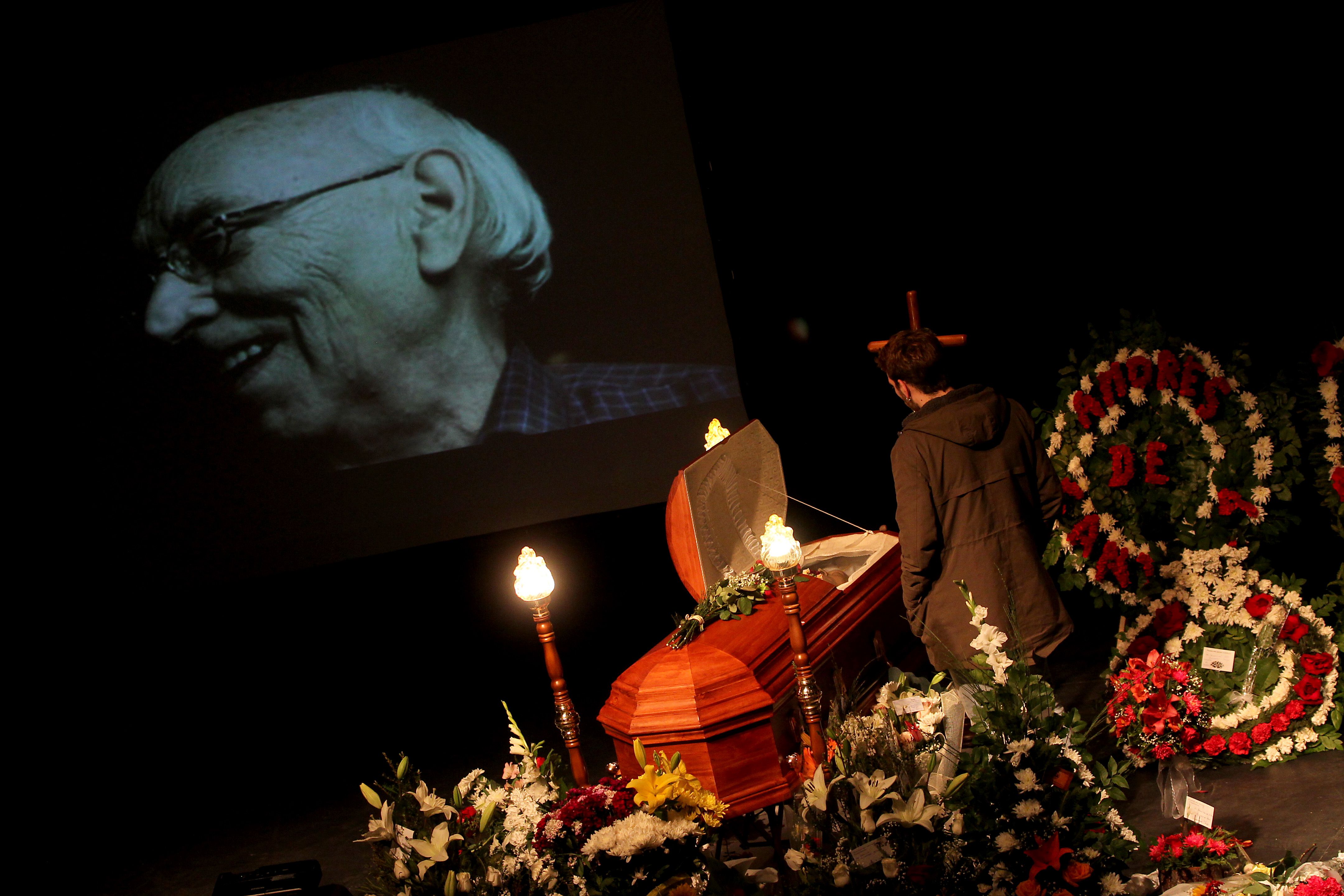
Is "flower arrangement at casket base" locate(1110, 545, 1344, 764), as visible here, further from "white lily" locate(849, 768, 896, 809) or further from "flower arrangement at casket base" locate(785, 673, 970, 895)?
"white lily" locate(849, 768, 896, 809)

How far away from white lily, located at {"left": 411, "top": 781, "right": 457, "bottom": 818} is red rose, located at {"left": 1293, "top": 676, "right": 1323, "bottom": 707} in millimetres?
2804

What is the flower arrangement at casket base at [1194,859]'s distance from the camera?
266 centimetres

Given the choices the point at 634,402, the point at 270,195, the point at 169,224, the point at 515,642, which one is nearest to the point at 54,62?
the point at 169,224

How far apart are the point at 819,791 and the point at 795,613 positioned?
2.05ft

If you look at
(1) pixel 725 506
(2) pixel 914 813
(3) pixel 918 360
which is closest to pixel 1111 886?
(2) pixel 914 813

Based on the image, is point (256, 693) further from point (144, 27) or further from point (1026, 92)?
point (1026, 92)

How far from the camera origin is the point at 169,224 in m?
5.84

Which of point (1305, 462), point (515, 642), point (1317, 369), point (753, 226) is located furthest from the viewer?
point (515, 642)

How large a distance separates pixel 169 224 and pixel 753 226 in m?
3.47

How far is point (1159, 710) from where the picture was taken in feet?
11.0

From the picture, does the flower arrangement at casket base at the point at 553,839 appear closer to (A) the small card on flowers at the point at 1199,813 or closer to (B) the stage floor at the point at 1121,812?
(B) the stage floor at the point at 1121,812

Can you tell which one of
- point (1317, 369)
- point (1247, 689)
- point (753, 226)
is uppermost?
point (753, 226)

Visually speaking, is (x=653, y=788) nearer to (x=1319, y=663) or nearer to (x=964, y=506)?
(x=964, y=506)

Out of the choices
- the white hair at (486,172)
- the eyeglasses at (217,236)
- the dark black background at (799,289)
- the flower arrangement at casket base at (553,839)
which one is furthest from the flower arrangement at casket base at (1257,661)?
the eyeglasses at (217,236)
